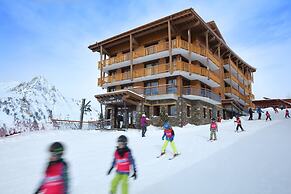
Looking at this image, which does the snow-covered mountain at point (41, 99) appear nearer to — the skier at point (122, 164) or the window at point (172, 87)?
the window at point (172, 87)

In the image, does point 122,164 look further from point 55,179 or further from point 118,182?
point 55,179

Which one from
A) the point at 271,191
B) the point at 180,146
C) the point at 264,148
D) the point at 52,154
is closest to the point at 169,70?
the point at 180,146

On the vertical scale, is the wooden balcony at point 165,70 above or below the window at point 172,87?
above

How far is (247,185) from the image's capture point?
541 centimetres

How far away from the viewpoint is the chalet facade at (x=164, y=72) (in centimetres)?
2202

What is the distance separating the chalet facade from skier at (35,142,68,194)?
52.6 ft

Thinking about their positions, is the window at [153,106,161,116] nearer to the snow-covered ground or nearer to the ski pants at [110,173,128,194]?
the snow-covered ground

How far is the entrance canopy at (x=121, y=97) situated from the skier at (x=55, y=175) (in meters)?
16.4

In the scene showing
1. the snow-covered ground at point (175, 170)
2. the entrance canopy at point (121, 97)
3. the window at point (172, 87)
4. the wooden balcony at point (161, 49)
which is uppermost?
the wooden balcony at point (161, 49)

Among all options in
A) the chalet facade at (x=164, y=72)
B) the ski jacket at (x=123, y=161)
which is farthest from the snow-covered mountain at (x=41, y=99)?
the ski jacket at (x=123, y=161)

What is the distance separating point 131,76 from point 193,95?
6990 mm

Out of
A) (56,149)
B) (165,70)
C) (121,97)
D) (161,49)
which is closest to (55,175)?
(56,149)

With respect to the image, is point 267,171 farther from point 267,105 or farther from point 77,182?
point 267,105

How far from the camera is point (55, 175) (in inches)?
140
